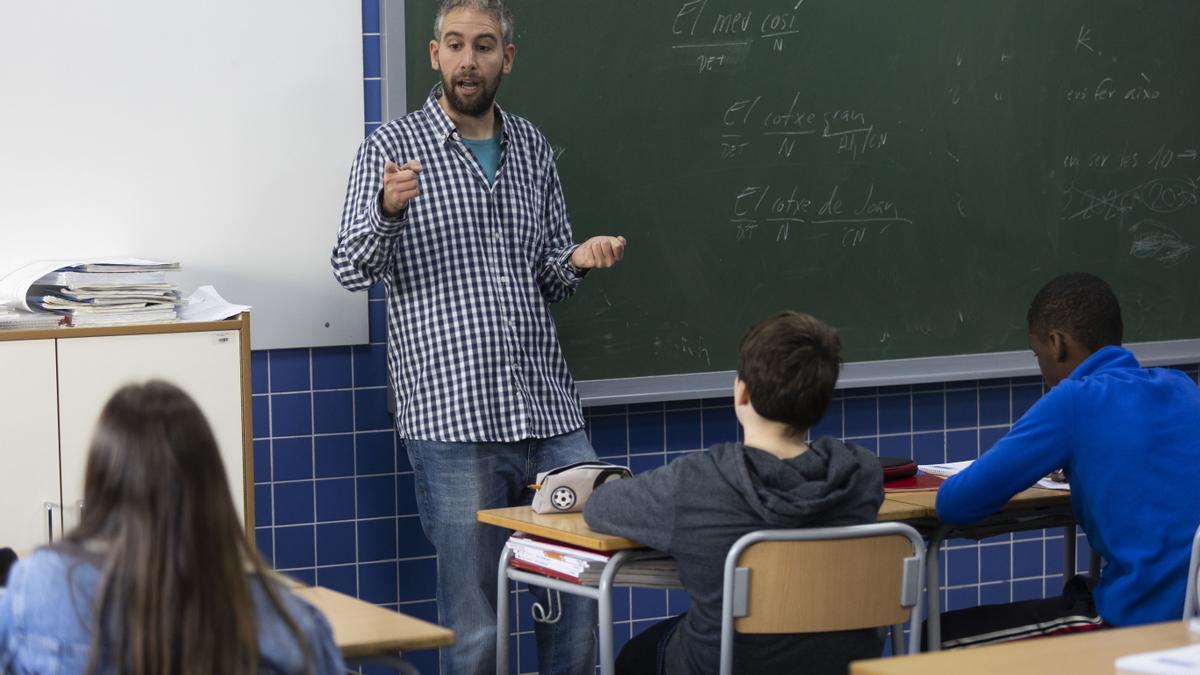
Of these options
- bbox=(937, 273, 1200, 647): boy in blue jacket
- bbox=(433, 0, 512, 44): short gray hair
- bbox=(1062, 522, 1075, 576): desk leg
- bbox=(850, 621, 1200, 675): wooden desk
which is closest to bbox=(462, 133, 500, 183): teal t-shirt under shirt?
bbox=(433, 0, 512, 44): short gray hair

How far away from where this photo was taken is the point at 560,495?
10.0ft

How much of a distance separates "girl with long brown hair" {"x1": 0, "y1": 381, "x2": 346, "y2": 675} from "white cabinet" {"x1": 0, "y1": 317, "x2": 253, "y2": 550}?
1.51 metres

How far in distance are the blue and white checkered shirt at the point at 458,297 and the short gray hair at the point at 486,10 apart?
20cm

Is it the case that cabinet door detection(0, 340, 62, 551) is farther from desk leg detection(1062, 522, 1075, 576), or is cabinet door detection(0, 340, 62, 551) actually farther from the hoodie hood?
desk leg detection(1062, 522, 1075, 576)

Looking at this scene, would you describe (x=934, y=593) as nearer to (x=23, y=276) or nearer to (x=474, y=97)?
(x=474, y=97)

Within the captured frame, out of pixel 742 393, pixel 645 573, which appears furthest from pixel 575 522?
pixel 742 393

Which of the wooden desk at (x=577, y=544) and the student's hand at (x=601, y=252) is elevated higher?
the student's hand at (x=601, y=252)

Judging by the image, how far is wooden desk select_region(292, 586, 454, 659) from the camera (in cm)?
211

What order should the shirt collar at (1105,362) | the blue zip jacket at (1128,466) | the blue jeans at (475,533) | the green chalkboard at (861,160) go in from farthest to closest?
the green chalkboard at (861,160) < the blue jeans at (475,533) < the shirt collar at (1105,362) < the blue zip jacket at (1128,466)

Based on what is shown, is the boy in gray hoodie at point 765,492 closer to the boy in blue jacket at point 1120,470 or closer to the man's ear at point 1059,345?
the boy in blue jacket at point 1120,470

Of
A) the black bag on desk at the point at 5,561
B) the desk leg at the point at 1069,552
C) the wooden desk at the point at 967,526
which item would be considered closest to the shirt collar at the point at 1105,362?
the wooden desk at the point at 967,526

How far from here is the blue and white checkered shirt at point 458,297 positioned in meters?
3.53

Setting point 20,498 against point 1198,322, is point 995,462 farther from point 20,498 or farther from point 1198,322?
point 1198,322

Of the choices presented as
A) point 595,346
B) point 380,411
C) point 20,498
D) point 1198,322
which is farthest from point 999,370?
point 20,498
